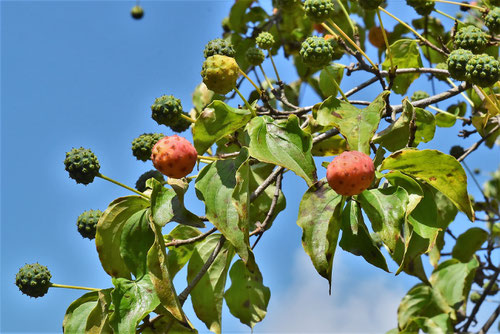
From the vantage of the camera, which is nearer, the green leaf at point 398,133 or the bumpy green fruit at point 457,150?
the green leaf at point 398,133

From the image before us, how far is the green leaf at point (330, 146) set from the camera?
269 centimetres

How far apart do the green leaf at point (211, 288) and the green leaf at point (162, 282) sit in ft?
1.17

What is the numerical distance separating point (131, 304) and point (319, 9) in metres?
1.31

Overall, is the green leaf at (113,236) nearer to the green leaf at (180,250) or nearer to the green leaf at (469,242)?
the green leaf at (180,250)

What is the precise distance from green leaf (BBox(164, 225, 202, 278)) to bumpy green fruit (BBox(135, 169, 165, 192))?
0.22 meters

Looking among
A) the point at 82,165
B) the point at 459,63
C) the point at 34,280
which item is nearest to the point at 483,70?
the point at 459,63

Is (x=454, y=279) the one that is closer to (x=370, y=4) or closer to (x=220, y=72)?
(x=370, y=4)

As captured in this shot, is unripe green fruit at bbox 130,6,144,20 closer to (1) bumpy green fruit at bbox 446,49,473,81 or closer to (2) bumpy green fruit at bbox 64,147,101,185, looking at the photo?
(2) bumpy green fruit at bbox 64,147,101,185

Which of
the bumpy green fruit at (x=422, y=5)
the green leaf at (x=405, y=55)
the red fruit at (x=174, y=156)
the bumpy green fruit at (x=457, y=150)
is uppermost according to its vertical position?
the bumpy green fruit at (x=422, y=5)

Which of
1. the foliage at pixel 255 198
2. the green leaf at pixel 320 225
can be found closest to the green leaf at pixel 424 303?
the foliage at pixel 255 198

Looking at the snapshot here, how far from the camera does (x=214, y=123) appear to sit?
89.3 inches

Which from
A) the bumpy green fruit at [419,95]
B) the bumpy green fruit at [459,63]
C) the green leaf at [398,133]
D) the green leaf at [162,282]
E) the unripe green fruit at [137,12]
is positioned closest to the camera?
the green leaf at [162,282]

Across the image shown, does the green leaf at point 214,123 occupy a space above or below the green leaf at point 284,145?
above

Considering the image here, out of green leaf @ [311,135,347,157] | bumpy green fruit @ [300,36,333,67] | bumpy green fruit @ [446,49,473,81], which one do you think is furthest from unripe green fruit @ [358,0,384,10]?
green leaf @ [311,135,347,157]
